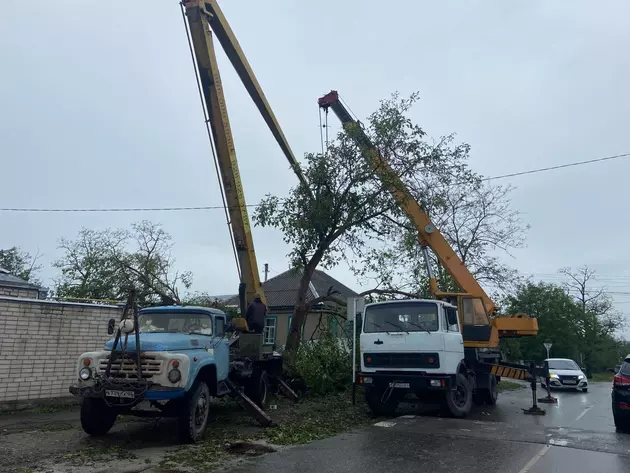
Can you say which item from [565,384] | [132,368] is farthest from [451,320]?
[565,384]

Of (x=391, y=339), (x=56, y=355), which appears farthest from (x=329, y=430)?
(x=56, y=355)

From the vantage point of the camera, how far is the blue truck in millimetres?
7648

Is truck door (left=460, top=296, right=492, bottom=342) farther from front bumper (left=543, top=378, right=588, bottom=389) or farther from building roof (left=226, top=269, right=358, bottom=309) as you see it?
building roof (left=226, top=269, right=358, bottom=309)

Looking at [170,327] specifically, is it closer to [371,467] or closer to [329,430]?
[329,430]

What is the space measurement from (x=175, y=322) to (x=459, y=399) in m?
6.55

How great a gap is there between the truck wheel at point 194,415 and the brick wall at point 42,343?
457cm

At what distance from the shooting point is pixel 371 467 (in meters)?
6.82

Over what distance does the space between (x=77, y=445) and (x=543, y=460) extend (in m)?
6.66

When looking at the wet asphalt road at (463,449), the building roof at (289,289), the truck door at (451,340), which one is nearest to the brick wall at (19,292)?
the wet asphalt road at (463,449)

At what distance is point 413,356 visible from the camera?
11.2 metres

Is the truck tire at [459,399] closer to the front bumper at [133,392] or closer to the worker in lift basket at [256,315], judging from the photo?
the worker in lift basket at [256,315]

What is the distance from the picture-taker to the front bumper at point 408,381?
10.9m

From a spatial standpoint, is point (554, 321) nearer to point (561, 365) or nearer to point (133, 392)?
point (561, 365)

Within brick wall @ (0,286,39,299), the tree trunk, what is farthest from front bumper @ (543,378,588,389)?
brick wall @ (0,286,39,299)
